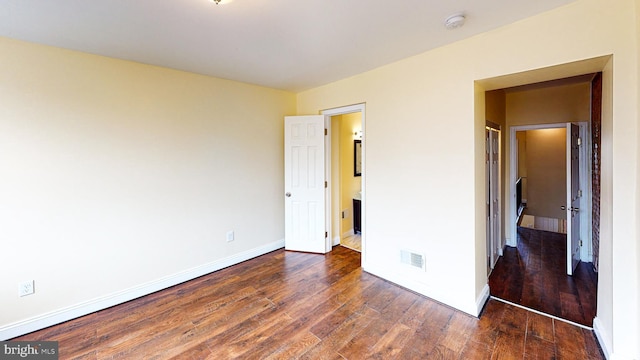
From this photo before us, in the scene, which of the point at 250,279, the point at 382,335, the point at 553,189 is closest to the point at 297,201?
the point at 250,279

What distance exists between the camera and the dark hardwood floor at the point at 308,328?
193cm

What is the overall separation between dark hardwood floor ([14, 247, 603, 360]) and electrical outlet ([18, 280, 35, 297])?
366 mm

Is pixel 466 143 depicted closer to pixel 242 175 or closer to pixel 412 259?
pixel 412 259

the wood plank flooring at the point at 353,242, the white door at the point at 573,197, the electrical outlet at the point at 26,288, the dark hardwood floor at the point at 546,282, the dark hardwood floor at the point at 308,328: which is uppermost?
the white door at the point at 573,197

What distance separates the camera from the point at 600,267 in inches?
79.1

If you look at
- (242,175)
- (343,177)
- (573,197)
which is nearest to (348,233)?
(343,177)

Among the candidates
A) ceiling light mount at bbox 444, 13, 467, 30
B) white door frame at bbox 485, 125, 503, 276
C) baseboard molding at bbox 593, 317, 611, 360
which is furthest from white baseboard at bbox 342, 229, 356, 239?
ceiling light mount at bbox 444, 13, 467, 30

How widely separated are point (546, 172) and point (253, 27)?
23.8ft

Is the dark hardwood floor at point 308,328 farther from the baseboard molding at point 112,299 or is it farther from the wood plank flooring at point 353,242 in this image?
the wood plank flooring at point 353,242

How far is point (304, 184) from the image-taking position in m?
3.95

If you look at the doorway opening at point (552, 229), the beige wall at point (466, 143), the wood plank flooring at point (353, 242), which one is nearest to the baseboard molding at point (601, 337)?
the beige wall at point (466, 143)

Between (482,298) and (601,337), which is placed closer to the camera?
(601,337)

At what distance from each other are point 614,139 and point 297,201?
331 cm

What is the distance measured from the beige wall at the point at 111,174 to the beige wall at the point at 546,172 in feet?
21.9
